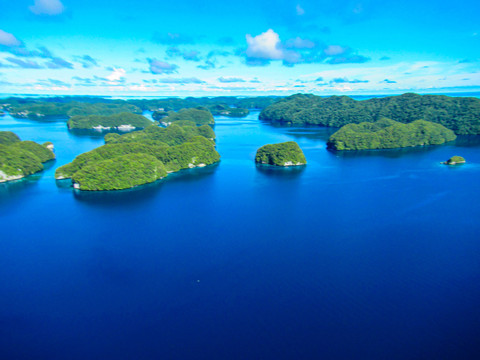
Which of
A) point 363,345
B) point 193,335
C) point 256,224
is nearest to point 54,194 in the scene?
point 256,224

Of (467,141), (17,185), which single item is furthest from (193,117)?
(467,141)

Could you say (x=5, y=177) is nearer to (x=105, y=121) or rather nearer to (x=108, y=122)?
(x=108, y=122)

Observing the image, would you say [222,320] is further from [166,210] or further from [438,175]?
[438,175]

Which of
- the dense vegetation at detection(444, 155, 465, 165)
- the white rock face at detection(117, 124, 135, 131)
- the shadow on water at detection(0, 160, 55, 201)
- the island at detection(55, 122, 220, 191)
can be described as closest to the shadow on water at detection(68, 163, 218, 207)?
the island at detection(55, 122, 220, 191)

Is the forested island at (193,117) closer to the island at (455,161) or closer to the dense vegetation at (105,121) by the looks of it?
the dense vegetation at (105,121)

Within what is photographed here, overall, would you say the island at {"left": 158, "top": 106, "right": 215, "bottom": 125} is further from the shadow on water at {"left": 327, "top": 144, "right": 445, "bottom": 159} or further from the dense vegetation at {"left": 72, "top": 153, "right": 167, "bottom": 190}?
the dense vegetation at {"left": 72, "top": 153, "right": 167, "bottom": 190}
